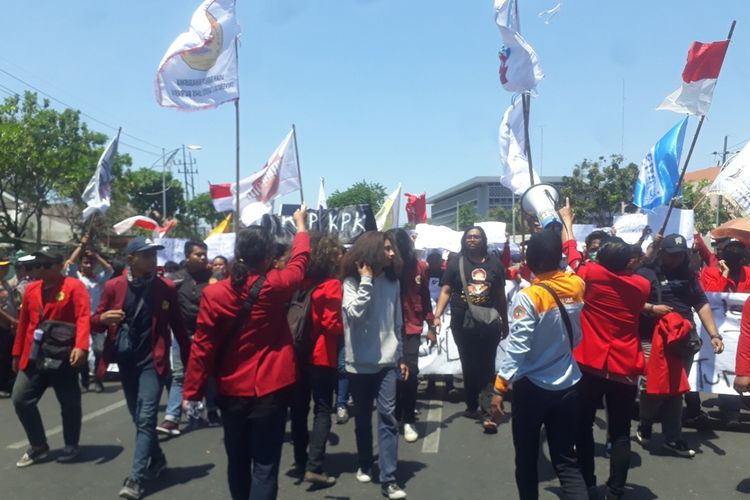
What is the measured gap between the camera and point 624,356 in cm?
453

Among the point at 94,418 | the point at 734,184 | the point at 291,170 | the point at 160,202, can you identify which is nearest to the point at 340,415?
the point at 94,418

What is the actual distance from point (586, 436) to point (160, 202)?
185ft

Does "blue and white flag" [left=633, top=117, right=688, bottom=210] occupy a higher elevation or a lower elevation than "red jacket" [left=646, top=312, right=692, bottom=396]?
higher

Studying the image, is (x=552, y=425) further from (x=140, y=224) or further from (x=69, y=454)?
(x=140, y=224)

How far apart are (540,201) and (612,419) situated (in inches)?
104

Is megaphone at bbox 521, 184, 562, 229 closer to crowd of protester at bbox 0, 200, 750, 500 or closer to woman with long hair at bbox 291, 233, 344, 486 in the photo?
crowd of protester at bbox 0, 200, 750, 500

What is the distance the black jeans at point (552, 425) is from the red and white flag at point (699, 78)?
4757 millimetres

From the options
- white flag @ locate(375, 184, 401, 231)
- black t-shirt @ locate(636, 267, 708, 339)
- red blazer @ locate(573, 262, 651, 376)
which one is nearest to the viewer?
red blazer @ locate(573, 262, 651, 376)

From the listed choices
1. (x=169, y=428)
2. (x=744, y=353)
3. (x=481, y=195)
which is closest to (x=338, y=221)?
(x=169, y=428)

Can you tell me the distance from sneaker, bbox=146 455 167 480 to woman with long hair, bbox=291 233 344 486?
107cm

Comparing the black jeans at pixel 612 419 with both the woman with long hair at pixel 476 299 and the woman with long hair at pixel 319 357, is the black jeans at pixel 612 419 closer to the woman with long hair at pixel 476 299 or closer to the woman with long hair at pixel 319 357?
the woman with long hair at pixel 319 357

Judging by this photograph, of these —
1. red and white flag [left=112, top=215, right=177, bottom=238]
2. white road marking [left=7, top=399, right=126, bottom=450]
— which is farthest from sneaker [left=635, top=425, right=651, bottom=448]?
red and white flag [left=112, top=215, right=177, bottom=238]

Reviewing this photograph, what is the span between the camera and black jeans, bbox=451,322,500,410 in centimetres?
675

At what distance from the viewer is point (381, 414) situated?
16.4 ft
